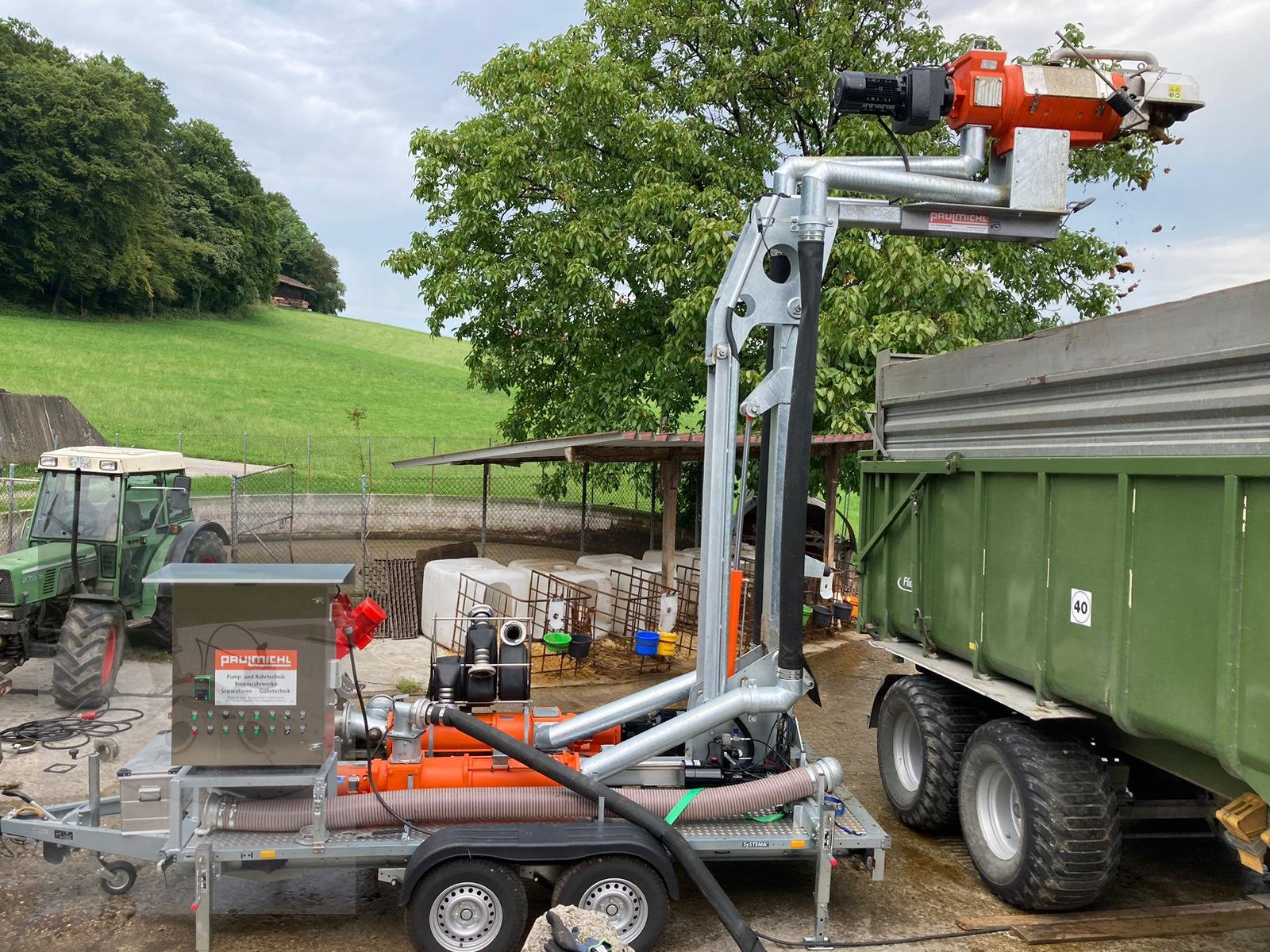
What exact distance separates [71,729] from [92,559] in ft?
7.29

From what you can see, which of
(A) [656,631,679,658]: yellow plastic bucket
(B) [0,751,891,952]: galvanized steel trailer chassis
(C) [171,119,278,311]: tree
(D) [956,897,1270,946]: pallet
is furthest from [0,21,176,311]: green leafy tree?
(D) [956,897,1270,946]: pallet

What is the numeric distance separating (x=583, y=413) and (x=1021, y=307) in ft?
25.0

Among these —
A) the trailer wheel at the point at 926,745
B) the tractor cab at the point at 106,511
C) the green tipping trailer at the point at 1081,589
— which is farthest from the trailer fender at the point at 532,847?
the tractor cab at the point at 106,511

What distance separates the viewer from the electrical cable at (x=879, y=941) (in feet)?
16.3

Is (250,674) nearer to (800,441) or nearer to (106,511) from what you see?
(800,441)

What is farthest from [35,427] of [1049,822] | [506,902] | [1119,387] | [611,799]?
[1119,387]

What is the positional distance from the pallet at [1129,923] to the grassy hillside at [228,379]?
29.1 meters

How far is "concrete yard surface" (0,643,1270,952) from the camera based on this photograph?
498 cm

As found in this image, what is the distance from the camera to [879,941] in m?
5.06

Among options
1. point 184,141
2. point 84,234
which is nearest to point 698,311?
point 84,234

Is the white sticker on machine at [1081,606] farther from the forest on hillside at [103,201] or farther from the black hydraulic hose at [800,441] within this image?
the forest on hillside at [103,201]

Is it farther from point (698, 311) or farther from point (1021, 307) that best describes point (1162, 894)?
point (1021, 307)

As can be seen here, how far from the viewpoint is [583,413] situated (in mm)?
15680

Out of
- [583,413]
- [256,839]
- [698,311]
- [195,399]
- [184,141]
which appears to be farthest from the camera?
[184,141]
